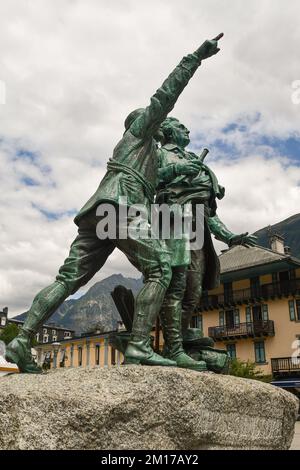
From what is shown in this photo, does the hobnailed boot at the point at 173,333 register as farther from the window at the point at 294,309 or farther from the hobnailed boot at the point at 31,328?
the window at the point at 294,309

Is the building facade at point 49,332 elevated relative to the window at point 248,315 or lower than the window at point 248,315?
elevated

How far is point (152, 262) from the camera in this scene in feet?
14.0

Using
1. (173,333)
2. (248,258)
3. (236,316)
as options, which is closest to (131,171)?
(173,333)

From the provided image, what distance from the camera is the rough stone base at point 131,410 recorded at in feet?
10.1

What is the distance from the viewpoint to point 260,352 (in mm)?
39250

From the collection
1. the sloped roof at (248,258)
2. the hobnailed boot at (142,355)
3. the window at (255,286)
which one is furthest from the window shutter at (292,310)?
the hobnailed boot at (142,355)

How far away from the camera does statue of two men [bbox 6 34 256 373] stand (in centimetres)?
415

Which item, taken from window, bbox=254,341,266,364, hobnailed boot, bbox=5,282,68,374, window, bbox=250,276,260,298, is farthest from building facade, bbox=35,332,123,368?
hobnailed boot, bbox=5,282,68,374

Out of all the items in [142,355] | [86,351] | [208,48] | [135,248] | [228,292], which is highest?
[228,292]

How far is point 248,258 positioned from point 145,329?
39.8 m

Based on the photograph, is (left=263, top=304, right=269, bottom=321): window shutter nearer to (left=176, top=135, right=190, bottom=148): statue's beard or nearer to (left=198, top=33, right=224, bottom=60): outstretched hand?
(left=176, top=135, right=190, bottom=148): statue's beard

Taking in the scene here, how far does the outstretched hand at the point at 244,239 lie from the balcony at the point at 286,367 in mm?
32232

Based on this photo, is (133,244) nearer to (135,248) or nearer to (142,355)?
(135,248)

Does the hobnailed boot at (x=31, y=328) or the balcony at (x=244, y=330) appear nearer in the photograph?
the hobnailed boot at (x=31, y=328)
